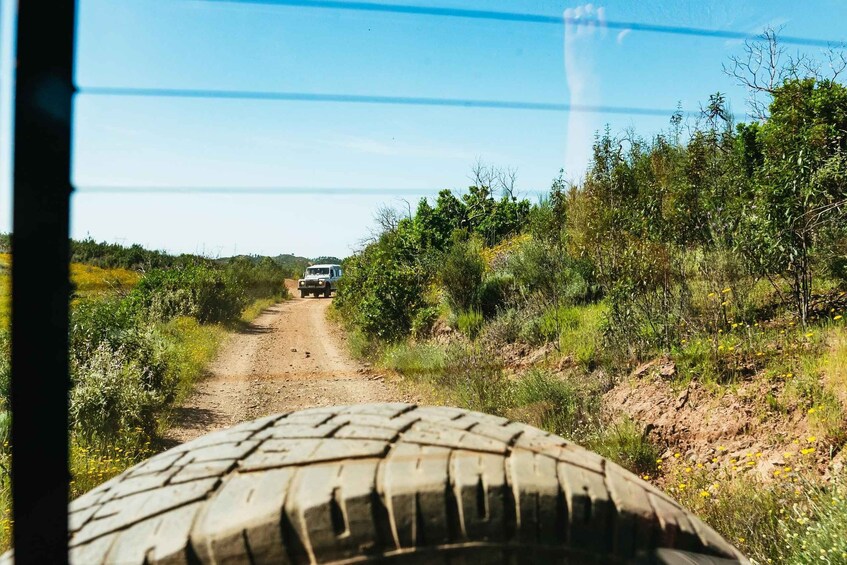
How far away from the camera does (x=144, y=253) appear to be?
76.4 ft

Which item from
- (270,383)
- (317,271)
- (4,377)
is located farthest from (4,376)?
(317,271)

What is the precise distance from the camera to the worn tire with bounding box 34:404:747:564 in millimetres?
1761

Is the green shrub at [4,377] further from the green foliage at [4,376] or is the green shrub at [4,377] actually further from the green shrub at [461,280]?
the green shrub at [461,280]

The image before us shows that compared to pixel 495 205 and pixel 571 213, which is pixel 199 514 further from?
pixel 495 205

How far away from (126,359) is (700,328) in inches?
294

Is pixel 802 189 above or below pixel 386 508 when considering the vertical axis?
above

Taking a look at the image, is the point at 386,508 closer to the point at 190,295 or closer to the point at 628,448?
the point at 628,448

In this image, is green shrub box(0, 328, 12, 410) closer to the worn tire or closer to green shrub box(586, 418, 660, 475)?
the worn tire

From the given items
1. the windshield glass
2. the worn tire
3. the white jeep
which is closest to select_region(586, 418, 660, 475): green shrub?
the worn tire

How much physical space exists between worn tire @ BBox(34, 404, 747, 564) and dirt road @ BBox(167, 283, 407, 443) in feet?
19.1

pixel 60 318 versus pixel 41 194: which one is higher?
pixel 41 194

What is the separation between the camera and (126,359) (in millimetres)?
8648

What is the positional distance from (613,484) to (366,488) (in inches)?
33.1

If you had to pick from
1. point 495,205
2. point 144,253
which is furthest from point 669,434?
point 144,253
